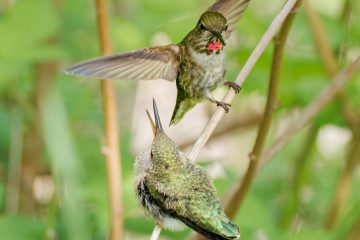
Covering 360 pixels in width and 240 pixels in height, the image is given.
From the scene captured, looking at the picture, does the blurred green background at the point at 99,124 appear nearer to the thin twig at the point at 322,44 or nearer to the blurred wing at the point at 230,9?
the thin twig at the point at 322,44

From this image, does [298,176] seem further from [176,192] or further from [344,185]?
[176,192]

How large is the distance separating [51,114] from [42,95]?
1374mm

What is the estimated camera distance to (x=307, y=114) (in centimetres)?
295

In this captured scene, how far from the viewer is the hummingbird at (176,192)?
238 centimetres

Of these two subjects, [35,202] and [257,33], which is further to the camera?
[35,202]

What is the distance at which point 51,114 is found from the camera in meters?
3.30

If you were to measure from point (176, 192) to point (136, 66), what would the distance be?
0.47 metres

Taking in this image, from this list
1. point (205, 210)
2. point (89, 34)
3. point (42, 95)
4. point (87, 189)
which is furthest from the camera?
point (89, 34)

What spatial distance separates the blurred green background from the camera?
3.56m

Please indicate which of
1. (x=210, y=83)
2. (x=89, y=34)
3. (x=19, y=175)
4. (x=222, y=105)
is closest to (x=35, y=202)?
(x=19, y=175)

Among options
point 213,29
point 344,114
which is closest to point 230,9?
point 213,29

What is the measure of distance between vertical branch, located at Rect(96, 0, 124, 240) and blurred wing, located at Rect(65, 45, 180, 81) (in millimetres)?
194

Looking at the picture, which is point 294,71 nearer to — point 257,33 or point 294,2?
point 257,33

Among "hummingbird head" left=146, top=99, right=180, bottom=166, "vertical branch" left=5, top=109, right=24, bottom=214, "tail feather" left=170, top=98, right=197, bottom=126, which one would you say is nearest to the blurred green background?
"vertical branch" left=5, top=109, right=24, bottom=214
